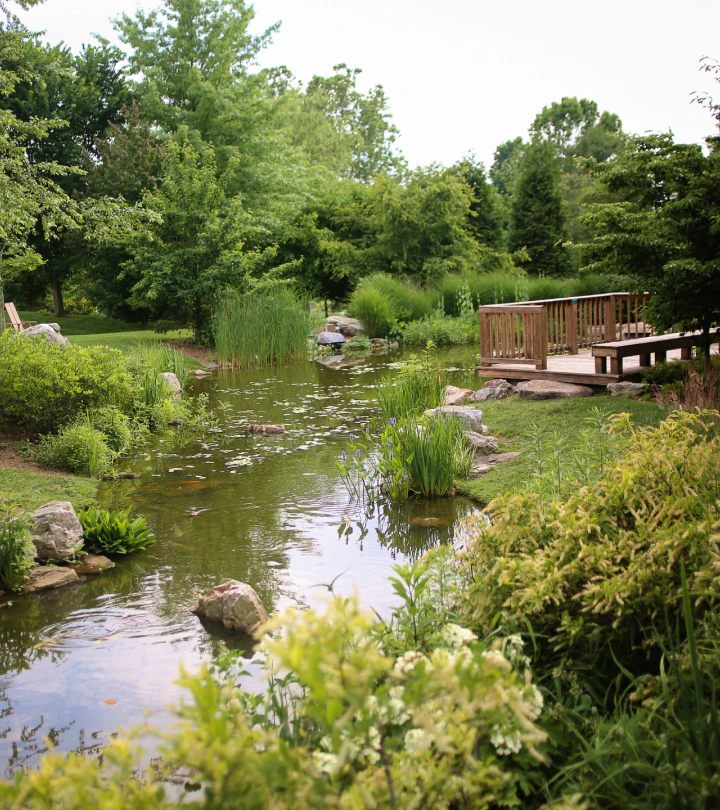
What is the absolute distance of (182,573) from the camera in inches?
200

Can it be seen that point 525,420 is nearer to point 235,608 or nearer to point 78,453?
point 78,453

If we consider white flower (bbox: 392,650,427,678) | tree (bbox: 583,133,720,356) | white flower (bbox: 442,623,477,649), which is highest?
tree (bbox: 583,133,720,356)

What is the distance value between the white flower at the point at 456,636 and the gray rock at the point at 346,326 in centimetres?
1908

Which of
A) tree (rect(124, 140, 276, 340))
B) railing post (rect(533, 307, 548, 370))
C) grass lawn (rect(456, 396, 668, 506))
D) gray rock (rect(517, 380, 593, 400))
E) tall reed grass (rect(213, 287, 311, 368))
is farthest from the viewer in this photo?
tree (rect(124, 140, 276, 340))

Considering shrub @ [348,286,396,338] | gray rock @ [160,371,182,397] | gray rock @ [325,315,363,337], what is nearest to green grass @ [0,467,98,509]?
gray rock @ [160,371,182,397]

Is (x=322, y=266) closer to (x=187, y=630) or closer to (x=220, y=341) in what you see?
(x=220, y=341)

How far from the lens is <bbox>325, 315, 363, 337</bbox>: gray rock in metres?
21.5

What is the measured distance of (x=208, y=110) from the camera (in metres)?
24.1

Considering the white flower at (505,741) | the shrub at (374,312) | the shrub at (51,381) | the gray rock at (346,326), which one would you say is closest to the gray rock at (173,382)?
the shrub at (51,381)

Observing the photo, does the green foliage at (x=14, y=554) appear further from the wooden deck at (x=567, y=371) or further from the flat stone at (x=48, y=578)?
the wooden deck at (x=567, y=371)

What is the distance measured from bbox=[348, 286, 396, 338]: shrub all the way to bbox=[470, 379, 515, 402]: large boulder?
32.6 feet

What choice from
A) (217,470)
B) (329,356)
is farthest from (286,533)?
(329,356)

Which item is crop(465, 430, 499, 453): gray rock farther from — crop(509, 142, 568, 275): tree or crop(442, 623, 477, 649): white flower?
crop(509, 142, 568, 275): tree

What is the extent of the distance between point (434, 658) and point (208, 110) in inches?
982
